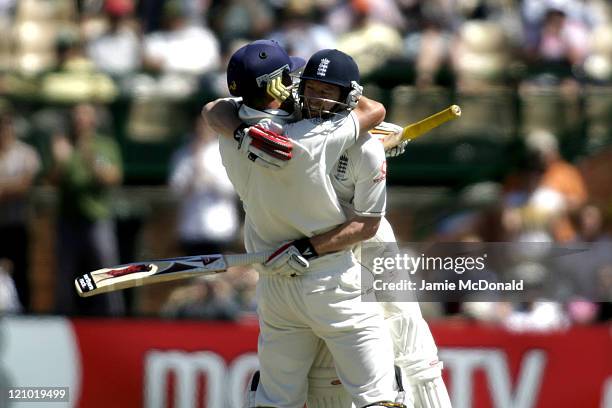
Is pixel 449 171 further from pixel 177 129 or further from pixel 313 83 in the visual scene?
pixel 313 83

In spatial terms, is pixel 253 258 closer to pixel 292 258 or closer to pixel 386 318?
pixel 292 258

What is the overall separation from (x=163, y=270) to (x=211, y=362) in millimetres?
2915

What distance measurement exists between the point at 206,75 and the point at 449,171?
7.40 feet

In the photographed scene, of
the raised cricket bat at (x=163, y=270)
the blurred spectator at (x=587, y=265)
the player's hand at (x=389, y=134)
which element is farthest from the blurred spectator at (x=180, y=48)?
the raised cricket bat at (x=163, y=270)

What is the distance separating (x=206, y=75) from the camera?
39.3ft

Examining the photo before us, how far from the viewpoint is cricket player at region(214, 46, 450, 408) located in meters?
6.73

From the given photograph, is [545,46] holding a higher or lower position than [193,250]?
higher

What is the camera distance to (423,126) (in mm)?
6922

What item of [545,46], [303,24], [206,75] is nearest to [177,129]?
[206,75]

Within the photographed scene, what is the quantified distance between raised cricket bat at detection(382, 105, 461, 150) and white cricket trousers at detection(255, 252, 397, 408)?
25.0 inches

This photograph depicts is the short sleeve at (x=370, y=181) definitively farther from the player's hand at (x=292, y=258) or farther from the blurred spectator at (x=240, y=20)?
the blurred spectator at (x=240, y=20)

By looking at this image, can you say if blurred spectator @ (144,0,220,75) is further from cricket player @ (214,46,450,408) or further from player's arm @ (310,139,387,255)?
player's arm @ (310,139,387,255)

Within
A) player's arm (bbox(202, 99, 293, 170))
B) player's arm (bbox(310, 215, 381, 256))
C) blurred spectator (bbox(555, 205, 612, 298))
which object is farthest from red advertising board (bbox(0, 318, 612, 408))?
player's arm (bbox(202, 99, 293, 170))

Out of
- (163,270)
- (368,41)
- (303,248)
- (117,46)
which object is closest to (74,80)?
(117,46)
